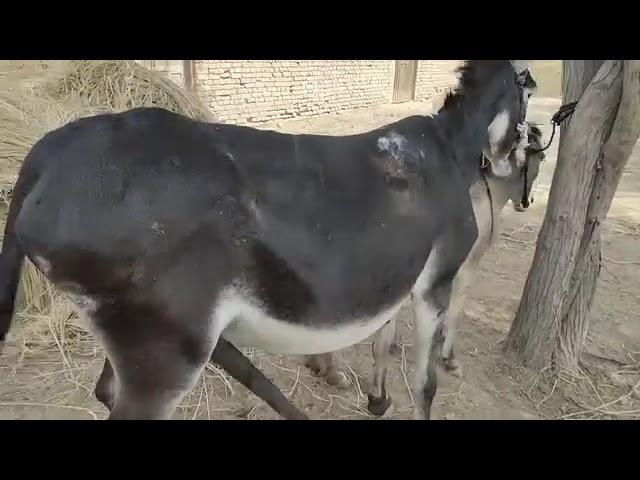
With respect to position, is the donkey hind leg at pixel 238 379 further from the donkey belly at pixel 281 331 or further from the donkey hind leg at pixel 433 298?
the donkey hind leg at pixel 433 298

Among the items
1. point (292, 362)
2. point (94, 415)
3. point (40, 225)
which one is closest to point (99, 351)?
point (94, 415)

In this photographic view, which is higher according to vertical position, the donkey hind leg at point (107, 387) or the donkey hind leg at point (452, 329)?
the donkey hind leg at point (107, 387)

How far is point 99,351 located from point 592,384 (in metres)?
3.28

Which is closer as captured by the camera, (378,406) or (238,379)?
(238,379)

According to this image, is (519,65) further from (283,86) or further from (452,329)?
(283,86)

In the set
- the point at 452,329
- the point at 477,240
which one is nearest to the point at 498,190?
the point at 477,240

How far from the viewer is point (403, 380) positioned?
3.40 meters

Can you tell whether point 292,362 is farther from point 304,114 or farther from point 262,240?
point 304,114

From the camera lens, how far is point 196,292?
1.70 m

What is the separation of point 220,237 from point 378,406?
178 centimetres

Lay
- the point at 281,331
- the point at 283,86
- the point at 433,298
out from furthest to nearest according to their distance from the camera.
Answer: the point at 283,86
the point at 433,298
the point at 281,331

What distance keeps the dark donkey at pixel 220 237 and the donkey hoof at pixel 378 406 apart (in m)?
0.82

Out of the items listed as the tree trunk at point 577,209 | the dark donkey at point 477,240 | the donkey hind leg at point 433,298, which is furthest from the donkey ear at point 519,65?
the donkey hind leg at point 433,298

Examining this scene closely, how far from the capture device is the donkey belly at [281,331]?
1845 mm
